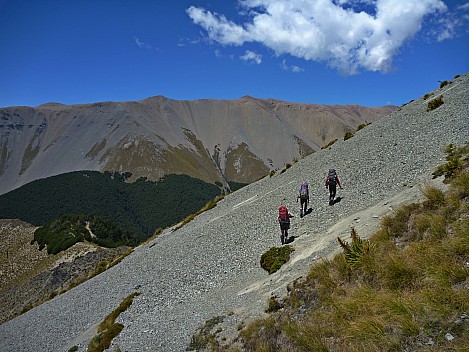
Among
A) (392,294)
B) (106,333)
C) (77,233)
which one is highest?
(77,233)

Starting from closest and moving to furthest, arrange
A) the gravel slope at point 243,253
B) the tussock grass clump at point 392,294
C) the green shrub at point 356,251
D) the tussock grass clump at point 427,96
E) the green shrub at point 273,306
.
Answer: the tussock grass clump at point 392,294, the green shrub at point 356,251, the green shrub at point 273,306, the gravel slope at point 243,253, the tussock grass clump at point 427,96

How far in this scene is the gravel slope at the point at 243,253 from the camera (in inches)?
525

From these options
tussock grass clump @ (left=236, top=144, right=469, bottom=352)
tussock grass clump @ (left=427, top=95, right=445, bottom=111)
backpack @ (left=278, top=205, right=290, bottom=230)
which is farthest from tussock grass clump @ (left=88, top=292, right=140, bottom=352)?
tussock grass clump @ (left=427, top=95, right=445, bottom=111)

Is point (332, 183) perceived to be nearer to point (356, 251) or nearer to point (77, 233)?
point (356, 251)

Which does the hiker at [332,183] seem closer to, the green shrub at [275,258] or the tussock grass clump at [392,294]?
the green shrub at [275,258]

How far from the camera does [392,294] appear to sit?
7.16 meters

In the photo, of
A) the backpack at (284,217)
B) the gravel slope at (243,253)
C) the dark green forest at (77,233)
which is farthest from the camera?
the dark green forest at (77,233)

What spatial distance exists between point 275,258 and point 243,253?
356 cm

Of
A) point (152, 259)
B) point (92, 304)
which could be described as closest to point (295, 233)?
point (152, 259)

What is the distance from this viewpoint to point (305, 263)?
516 inches

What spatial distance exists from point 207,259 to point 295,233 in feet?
18.1

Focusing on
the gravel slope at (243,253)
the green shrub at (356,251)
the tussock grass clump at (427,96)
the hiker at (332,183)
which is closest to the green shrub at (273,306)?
the gravel slope at (243,253)

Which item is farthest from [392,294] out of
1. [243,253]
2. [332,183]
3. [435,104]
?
[435,104]

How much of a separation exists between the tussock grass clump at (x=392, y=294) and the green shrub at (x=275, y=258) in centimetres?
365
